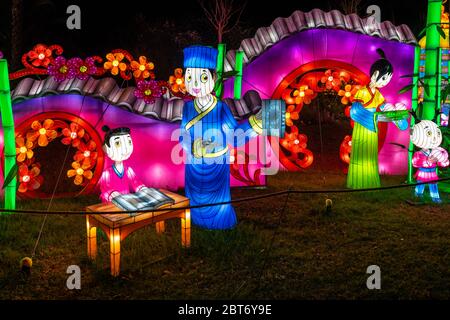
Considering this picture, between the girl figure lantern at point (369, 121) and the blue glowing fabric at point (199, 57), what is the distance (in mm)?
3051

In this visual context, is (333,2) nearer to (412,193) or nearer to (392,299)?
(412,193)

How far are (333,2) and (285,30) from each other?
646 inches

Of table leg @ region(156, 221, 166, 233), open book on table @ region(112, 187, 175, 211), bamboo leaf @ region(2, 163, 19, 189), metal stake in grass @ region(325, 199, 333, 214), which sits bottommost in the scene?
table leg @ region(156, 221, 166, 233)

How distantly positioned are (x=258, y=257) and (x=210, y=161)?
1273 millimetres

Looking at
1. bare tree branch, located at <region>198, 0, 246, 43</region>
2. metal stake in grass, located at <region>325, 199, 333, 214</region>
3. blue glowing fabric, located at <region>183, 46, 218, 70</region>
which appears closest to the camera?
blue glowing fabric, located at <region>183, 46, 218, 70</region>

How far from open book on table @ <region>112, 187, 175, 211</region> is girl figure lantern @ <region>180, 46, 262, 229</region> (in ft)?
2.13

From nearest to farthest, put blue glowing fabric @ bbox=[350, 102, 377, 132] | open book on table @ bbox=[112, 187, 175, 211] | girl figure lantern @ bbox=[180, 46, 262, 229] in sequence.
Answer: open book on table @ bbox=[112, 187, 175, 211] < girl figure lantern @ bbox=[180, 46, 262, 229] < blue glowing fabric @ bbox=[350, 102, 377, 132]

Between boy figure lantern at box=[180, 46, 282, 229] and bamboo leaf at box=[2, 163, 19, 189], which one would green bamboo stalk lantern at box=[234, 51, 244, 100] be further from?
bamboo leaf at box=[2, 163, 19, 189]

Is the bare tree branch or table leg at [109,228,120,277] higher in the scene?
the bare tree branch

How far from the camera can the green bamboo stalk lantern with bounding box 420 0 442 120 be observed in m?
6.65

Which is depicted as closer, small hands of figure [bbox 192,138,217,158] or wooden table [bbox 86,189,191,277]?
wooden table [bbox 86,189,191,277]

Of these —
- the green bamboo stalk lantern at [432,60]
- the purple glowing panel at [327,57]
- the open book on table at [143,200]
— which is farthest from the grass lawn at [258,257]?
the purple glowing panel at [327,57]

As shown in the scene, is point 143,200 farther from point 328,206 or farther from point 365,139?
point 365,139

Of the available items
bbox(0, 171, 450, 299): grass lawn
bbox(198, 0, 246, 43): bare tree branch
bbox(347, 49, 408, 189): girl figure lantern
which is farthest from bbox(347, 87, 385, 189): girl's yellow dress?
bbox(198, 0, 246, 43): bare tree branch
